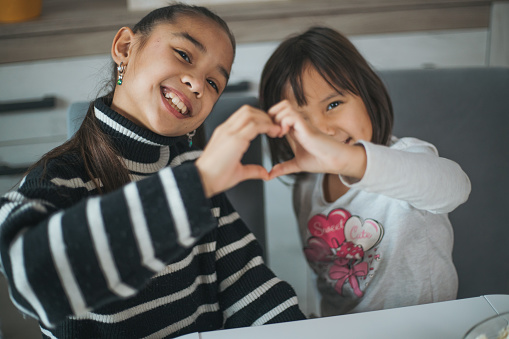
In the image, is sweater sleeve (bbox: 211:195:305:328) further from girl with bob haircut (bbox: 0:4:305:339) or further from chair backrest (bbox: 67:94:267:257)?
chair backrest (bbox: 67:94:267:257)

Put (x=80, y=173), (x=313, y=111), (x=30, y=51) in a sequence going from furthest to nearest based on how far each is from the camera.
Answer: (x=30, y=51), (x=313, y=111), (x=80, y=173)

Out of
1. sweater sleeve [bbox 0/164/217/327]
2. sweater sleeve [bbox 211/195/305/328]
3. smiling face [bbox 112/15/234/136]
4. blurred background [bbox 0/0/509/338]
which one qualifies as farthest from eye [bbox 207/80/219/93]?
blurred background [bbox 0/0/509/338]

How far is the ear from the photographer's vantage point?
0.88 meters

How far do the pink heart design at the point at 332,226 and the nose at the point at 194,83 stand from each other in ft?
1.35

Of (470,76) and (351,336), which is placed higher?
(470,76)

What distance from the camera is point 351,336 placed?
63cm

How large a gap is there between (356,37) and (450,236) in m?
0.79

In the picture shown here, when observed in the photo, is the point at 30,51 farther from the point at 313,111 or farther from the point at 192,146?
the point at 313,111

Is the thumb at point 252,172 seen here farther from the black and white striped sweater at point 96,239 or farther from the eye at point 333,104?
the eye at point 333,104

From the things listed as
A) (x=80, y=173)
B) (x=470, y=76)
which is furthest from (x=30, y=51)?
(x=470, y=76)

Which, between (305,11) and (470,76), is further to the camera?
(305,11)

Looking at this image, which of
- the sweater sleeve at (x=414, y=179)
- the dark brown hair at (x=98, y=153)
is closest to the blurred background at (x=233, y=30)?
the dark brown hair at (x=98, y=153)

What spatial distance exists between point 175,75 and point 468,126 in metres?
0.73

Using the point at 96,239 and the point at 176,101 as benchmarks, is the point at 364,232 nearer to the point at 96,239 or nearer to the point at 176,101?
the point at 176,101
